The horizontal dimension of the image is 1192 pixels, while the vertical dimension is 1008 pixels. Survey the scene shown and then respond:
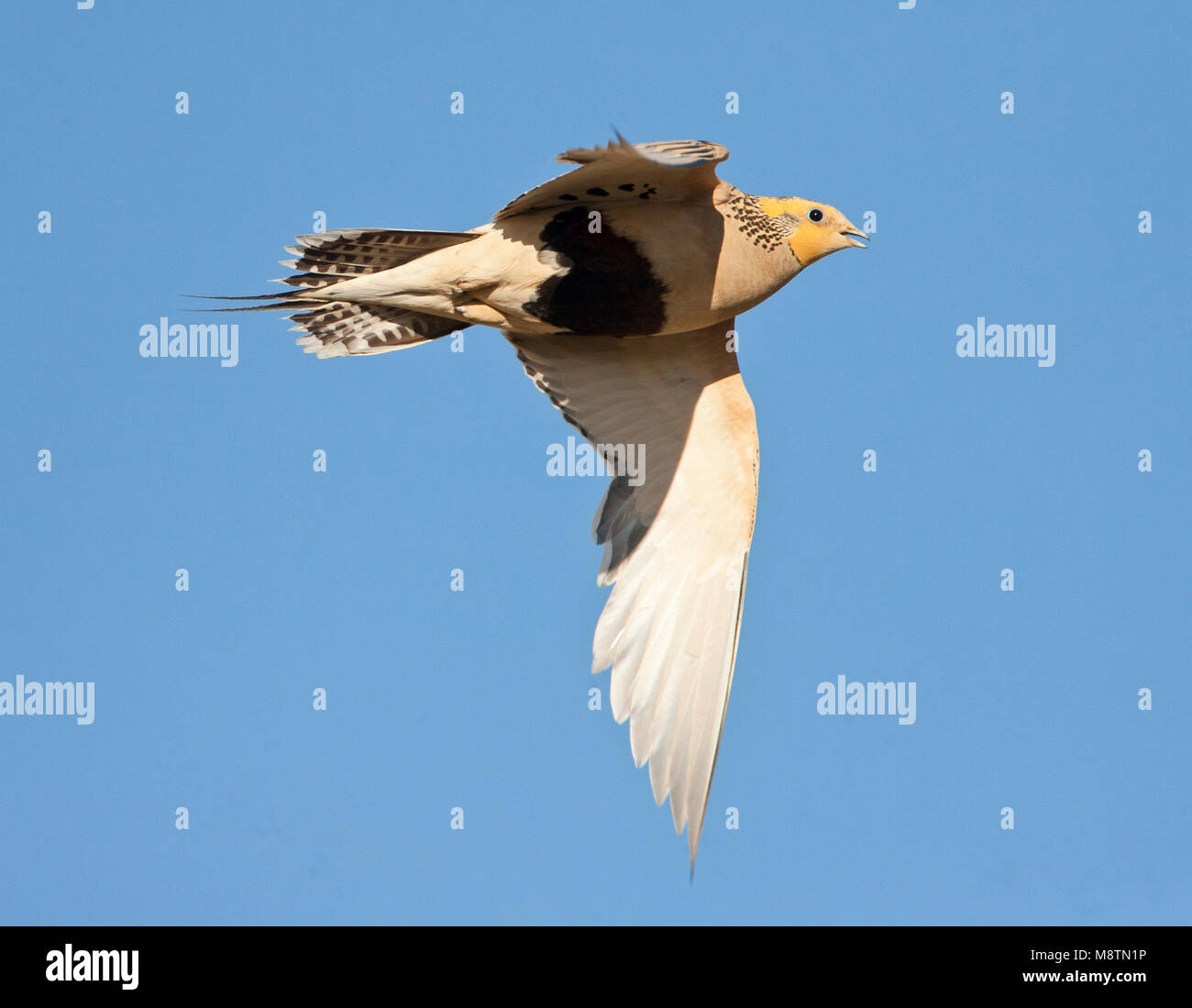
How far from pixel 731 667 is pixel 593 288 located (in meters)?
2.79

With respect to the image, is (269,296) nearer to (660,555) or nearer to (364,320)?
(364,320)

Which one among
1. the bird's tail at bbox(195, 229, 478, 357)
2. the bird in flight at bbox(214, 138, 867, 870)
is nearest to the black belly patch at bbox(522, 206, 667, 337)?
the bird in flight at bbox(214, 138, 867, 870)

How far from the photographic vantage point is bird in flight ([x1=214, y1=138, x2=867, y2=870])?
10102 mm

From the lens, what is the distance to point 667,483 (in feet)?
37.9

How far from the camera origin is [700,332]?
11203 millimetres

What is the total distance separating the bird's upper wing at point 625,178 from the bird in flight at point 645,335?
19 millimetres

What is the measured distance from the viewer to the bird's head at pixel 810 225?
10484mm

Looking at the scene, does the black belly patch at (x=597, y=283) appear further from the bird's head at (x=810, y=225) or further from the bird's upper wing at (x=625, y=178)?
the bird's head at (x=810, y=225)

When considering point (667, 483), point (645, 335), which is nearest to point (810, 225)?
point (645, 335)

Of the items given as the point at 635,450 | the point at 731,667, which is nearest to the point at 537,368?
the point at 635,450

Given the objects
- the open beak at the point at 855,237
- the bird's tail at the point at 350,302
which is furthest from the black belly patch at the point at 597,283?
the open beak at the point at 855,237

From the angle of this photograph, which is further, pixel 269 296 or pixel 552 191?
pixel 269 296

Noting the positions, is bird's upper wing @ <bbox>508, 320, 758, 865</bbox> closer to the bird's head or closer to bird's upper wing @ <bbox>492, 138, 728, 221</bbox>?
the bird's head

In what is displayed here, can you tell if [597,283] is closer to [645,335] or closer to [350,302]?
[645,335]
